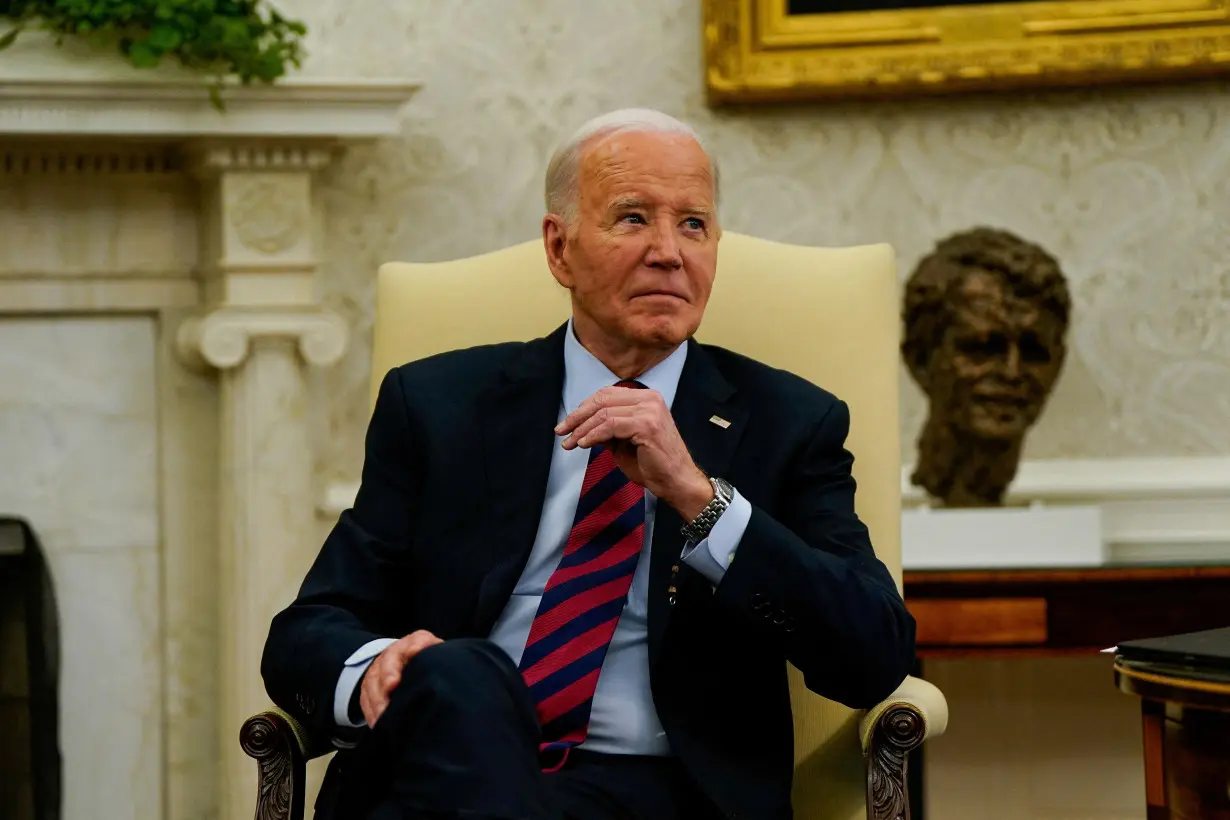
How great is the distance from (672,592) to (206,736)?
6.12 ft

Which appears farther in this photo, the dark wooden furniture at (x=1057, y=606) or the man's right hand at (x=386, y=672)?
the dark wooden furniture at (x=1057, y=606)

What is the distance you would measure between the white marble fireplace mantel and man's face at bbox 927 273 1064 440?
1216mm

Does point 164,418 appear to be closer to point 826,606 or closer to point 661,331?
point 661,331

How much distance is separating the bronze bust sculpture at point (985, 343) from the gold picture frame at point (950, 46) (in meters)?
0.59

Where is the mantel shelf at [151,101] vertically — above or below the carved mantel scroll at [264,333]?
above

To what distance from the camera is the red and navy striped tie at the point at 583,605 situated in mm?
1933

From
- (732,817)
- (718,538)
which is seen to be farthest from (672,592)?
(732,817)

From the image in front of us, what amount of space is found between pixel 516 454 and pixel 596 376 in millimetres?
165

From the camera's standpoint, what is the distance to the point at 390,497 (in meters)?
2.10

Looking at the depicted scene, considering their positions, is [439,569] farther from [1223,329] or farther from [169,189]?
[1223,329]

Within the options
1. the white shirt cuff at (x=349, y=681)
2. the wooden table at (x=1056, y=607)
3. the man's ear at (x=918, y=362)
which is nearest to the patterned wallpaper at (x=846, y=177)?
the man's ear at (x=918, y=362)

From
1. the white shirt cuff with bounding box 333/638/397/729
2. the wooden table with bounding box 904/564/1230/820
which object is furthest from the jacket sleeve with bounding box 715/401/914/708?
the wooden table with bounding box 904/564/1230/820

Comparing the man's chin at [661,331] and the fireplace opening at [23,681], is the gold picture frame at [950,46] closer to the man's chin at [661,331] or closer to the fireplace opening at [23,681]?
the man's chin at [661,331]

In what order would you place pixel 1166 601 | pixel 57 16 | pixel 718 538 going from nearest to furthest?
1. pixel 718 538
2. pixel 1166 601
3. pixel 57 16
